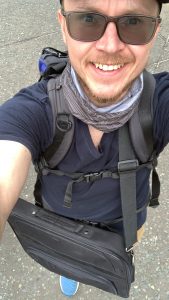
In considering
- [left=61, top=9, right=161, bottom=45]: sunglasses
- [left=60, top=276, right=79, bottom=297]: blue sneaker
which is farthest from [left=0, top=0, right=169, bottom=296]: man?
[left=60, top=276, right=79, bottom=297]: blue sneaker

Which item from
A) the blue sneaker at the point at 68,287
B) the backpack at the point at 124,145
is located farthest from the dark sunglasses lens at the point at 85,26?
the blue sneaker at the point at 68,287

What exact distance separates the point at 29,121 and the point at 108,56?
381 millimetres

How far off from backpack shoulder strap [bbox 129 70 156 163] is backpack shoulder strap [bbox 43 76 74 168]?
0.25 meters

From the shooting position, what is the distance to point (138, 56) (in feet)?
4.94

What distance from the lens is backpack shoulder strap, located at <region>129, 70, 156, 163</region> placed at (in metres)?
1.56

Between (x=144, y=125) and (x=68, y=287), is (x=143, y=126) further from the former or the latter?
(x=68, y=287)

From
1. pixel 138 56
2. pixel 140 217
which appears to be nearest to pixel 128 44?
pixel 138 56

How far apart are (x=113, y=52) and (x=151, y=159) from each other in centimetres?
50

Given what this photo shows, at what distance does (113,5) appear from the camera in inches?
54.6

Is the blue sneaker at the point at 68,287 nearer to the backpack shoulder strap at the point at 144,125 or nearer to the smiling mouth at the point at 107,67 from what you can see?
the backpack shoulder strap at the point at 144,125

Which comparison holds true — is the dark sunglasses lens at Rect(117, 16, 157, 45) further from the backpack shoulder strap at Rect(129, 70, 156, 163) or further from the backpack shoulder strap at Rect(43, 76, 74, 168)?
the backpack shoulder strap at Rect(43, 76, 74, 168)

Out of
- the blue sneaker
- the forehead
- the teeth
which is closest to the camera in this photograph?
the forehead

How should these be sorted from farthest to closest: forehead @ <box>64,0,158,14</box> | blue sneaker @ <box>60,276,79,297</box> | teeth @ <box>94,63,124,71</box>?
blue sneaker @ <box>60,276,79,297</box>
teeth @ <box>94,63,124,71</box>
forehead @ <box>64,0,158,14</box>

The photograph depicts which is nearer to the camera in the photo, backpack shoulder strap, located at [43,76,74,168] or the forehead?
the forehead
